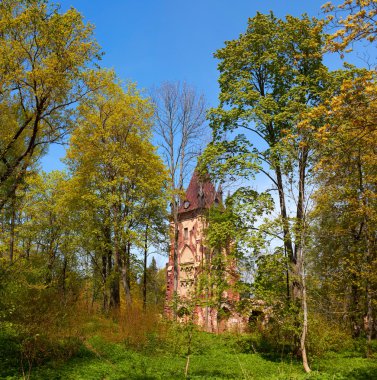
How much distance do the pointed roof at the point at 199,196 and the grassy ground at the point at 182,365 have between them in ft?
55.1

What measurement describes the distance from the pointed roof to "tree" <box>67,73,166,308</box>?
9050 mm

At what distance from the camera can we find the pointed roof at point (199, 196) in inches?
1319

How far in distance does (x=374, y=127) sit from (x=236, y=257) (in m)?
8.32

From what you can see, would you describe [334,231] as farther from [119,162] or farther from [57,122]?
[57,122]

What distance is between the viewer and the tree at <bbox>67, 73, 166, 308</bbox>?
73.5 feet

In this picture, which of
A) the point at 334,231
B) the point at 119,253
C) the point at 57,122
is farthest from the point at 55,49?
the point at 334,231

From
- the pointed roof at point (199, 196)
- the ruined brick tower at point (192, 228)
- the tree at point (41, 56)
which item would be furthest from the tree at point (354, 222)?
the pointed roof at point (199, 196)

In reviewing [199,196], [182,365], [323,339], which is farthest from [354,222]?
[199,196]

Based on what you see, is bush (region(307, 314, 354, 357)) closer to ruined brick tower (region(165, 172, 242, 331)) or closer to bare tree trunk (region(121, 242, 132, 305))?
bare tree trunk (region(121, 242, 132, 305))

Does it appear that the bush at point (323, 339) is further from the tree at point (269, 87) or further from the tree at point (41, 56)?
the tree at point (41, 56)

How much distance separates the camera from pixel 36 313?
1238 cm

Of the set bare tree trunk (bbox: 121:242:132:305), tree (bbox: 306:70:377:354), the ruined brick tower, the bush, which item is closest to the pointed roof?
the ruined brick tower

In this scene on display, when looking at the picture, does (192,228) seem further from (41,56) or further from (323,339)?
(41,56)

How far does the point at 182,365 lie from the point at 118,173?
13.0 meters
